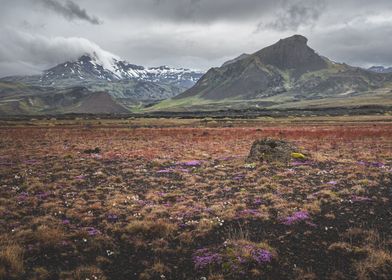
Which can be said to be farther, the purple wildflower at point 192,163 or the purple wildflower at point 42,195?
the purple wildflower at point 192,163

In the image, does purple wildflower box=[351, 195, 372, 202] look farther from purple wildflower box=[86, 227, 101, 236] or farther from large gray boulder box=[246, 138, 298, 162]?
purple wildflower box=[86, 227, 101, 236]

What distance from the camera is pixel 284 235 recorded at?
13.9 m

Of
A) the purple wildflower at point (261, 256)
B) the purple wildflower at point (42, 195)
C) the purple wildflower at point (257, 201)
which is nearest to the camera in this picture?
the purple wildflower at point (261, 256)

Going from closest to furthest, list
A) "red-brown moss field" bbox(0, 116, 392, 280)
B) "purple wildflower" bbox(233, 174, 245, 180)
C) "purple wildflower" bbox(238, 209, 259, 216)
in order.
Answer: "red-brown moss field" bbox(0, 116, 392, 280) → "purple wildflower" bbox(238, 209, 259, 216) → "purple wildflower" bbox(233, 174, 245, 180)

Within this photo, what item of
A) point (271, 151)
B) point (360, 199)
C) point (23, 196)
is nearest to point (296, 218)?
point (360, 199)

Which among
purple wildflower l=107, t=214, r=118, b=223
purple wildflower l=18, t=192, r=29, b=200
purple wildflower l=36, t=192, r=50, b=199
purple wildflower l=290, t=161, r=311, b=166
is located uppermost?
purple wildflower l=18, t=192, r=29, b=200

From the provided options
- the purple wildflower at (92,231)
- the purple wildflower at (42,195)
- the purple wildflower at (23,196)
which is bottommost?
the purple wildflower at (92,231)

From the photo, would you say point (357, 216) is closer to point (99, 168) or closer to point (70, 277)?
point (70, 277)

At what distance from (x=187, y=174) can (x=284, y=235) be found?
A: 13.8 metres

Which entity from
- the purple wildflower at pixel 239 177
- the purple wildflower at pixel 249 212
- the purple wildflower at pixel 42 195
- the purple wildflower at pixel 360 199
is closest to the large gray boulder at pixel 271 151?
the purple wildflower at pixel 239 177

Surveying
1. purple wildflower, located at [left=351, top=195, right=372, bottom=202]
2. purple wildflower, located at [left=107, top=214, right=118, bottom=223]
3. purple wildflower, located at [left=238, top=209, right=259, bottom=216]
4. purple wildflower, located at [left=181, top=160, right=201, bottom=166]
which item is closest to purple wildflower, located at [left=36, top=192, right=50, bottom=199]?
purple wildflower, located at [left=107, top=214, right=118, bottom=223]

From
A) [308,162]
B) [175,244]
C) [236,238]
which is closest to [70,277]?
[175,244]

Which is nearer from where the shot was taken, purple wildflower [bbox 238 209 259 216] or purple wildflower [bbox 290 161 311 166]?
purple wildflower [bbox 238 209 259 216]

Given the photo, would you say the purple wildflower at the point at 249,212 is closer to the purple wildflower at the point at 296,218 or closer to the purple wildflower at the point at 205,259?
the purple wildflower at the point at 296,218
